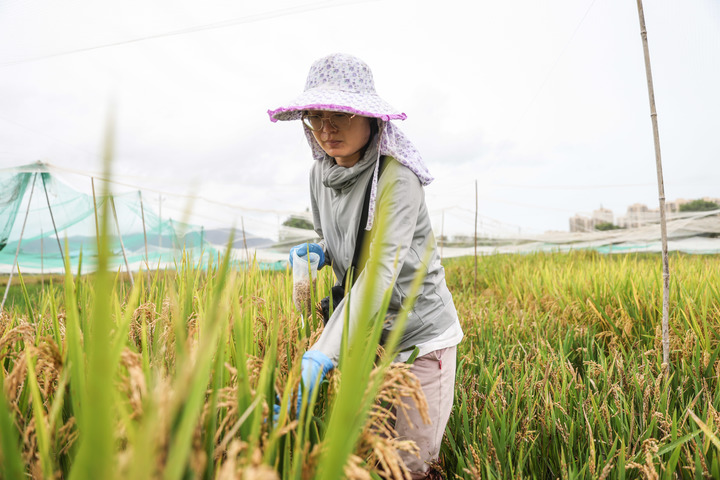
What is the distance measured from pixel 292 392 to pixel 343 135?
3.31 ft

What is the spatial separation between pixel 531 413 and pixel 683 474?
18.9 inches

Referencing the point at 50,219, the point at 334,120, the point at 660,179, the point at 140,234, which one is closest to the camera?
the point at 334,120

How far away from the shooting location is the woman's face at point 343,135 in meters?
1.55

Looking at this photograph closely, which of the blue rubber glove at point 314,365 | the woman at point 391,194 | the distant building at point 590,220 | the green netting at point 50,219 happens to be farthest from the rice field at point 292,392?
the distant building at point 590,220

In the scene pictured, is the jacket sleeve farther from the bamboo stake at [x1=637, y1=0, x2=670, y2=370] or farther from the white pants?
the bamboo stake at [x1=637, y1=0, x2=670, y2=370]

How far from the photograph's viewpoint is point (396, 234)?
143 centimetres

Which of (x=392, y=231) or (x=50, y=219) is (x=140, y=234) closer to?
(x=50, y=219)

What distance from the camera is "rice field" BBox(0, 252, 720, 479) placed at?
470 mm

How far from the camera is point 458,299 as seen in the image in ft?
14.2

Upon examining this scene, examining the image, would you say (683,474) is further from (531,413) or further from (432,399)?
(432,399)

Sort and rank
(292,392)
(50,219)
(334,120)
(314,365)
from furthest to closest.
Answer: (50,219), (334,120), (314,365), (292,392)

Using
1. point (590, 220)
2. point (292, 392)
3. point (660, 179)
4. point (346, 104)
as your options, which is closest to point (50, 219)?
point (346, 104)

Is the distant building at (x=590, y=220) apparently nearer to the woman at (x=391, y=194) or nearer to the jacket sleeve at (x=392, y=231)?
the woman at (x=391, y=194)

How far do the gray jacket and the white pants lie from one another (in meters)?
0.09
